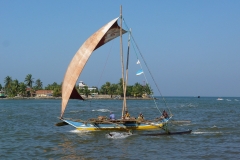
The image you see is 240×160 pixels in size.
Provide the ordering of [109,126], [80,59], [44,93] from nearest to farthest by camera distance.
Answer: [80,59]
[109,126]
[44,93]

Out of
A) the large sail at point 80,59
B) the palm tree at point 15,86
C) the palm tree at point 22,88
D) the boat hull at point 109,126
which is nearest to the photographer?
the large sail at point 80,59

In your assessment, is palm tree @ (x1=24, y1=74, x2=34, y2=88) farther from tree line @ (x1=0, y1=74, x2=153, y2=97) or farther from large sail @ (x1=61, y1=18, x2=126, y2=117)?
large sail @ (x1=61, y1=18, x2=126, y2=117)

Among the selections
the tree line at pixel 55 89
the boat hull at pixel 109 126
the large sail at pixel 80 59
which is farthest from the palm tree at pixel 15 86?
the large sail at pixel 80 59

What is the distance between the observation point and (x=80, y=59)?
1113 inches

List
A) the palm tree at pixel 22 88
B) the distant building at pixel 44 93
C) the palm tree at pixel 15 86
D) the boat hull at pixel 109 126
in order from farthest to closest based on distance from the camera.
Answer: the distant building at pixel 44 93 → the palm tree at pixel 15 86 → the palm tree at pixel 22 88 → the boat hull at pixel 109 126

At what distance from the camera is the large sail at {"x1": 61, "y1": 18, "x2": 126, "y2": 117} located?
28.0m

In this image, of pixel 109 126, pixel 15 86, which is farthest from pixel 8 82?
pixel 109 126

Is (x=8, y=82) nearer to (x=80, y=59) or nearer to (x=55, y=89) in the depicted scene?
(x=55, y=89)

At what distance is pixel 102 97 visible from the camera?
192750mm

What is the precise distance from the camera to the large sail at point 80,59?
28000mm

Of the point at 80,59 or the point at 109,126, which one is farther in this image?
the point at 109,126

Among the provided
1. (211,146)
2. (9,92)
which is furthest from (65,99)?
(9,92)

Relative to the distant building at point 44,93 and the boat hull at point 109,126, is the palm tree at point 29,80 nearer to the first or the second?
the distant building at point 44,93

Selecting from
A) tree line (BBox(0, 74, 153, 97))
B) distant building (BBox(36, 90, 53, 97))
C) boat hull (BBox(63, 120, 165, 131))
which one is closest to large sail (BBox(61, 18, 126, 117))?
boat hull (BBox(63, 120, 165, 131))
